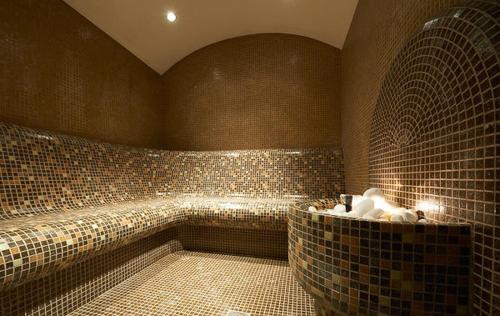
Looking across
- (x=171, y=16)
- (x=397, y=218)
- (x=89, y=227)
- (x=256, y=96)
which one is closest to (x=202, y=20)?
(x=171, y=16)

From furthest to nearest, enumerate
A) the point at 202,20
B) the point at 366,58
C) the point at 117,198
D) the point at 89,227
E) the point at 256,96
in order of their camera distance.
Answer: the point at 256,96 → the point at 202,20 → the point at 117,198 → the point at 366,58 → the point at 89,227

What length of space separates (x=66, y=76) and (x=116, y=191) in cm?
129

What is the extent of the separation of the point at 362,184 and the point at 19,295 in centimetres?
256

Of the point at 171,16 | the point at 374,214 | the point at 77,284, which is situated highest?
the point at 171,16

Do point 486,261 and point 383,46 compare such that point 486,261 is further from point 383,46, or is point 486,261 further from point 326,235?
point 383,46

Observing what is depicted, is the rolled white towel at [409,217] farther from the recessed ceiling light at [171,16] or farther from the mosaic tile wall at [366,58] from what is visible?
the recessed ceiling light at [171,16]

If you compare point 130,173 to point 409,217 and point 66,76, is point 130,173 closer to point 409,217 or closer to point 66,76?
point 66,76

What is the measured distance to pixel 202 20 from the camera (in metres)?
3.08

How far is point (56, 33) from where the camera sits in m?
2.26

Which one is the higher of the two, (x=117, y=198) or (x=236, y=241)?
(x=117, y=198)

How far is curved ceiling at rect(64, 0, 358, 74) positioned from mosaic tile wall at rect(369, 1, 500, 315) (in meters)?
1.78

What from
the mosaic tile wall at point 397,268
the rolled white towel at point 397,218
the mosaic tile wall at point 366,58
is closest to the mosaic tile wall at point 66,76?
the mosaic tile wall at point 397,268

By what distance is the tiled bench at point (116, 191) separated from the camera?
1251 millimetres

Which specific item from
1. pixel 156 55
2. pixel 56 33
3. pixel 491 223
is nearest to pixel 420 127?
pixel 491 223
